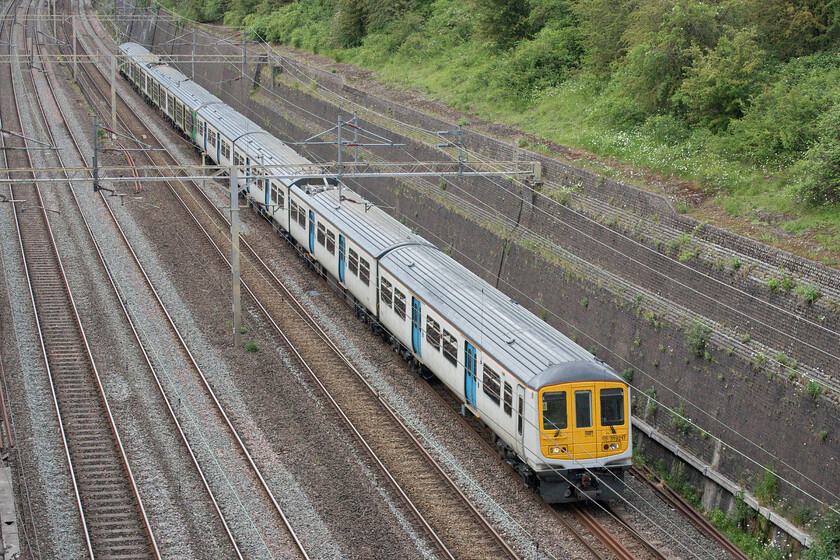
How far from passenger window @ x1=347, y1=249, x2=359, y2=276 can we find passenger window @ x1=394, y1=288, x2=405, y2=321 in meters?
2.58

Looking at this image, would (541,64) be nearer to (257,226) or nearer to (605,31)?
(605,31)

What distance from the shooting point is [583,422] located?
49.6ft

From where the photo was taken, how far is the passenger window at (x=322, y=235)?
2500 cm

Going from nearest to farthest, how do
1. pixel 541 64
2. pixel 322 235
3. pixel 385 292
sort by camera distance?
pixel 385 292 → pixel 322 235 → pixel 541 64

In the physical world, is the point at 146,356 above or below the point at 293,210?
below

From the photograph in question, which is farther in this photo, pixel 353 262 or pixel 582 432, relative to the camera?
pixel 353 262

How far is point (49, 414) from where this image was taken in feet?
61.0

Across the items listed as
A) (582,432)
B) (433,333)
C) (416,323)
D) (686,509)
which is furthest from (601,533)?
(416,323)

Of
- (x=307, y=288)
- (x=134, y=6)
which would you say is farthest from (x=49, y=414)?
(x=134, y=6)

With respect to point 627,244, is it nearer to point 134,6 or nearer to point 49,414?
point 49,414

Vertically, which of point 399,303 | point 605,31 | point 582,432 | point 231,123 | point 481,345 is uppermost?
point 605,31

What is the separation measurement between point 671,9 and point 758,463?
13.6 metres

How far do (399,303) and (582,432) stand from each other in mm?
6474

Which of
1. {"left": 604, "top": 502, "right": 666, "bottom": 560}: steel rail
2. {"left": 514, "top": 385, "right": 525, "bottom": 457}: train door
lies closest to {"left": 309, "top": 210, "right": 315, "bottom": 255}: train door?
{"left": 514, "top": 385, "right": 525, "bottom": 457}: train door
